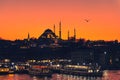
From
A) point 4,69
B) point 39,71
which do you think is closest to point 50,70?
point 39,71

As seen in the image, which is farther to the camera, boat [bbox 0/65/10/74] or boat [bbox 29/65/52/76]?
boat [bbox 0/65/10/74]

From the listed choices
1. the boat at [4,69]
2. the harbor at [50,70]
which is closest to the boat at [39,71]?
the harbor at [50,70]

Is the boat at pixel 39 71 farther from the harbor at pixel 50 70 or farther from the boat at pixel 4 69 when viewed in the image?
the boat at pixel 4 69

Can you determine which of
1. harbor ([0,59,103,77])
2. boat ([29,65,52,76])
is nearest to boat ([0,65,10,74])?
harbor ([0,59,103,77])

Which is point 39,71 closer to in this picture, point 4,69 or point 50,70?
point 50,70

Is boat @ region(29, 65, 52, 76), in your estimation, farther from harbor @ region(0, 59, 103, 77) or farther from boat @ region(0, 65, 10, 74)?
boat @ region(0, 65, 10, 74)

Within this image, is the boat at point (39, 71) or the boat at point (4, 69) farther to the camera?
the boat at point (4, 69)

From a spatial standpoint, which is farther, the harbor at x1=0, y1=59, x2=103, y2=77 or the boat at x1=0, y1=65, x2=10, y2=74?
the boat at x1=0, y1=65, x2=10, y2=74

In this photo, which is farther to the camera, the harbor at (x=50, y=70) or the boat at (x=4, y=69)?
the boat at (x=4, y=69)
